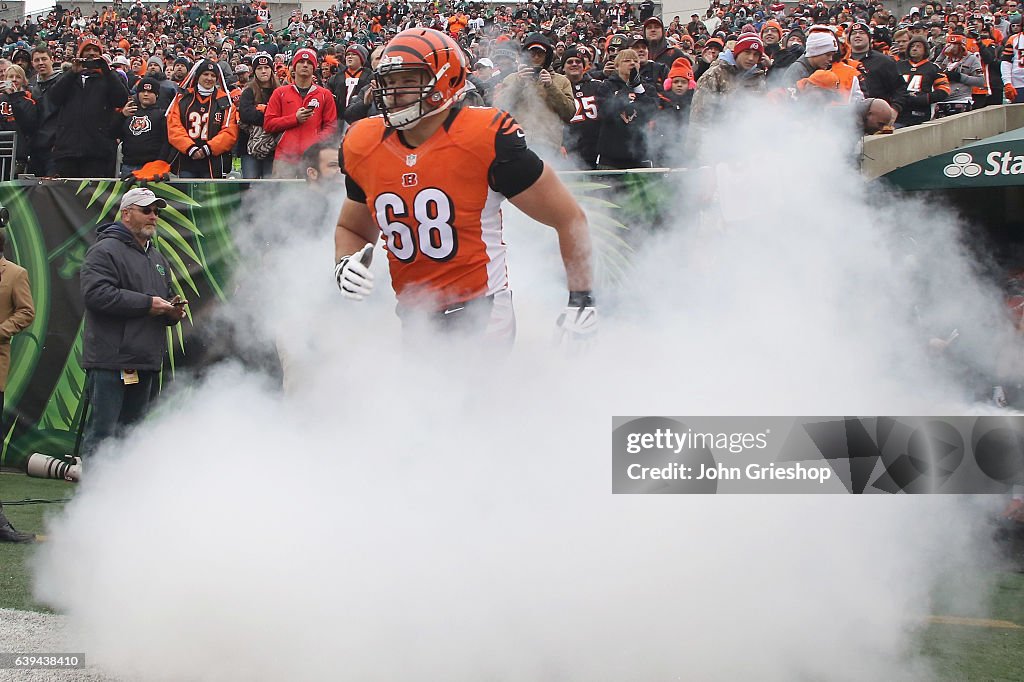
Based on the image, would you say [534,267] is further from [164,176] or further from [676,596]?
[164,176]

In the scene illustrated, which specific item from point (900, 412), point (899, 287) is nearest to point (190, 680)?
point (900, 412)

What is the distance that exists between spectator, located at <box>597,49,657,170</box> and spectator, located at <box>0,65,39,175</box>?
17.3 ft

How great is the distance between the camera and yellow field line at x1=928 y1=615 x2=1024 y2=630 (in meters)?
4.43

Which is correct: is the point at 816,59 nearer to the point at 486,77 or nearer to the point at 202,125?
the point at 486,77

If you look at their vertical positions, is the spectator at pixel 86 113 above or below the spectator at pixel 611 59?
below

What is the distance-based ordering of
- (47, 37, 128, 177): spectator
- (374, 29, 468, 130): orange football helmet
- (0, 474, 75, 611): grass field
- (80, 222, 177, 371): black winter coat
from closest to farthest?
(374, 29, 468, 130): orange football helmet < (0, 474, 75, 611): grass field < (80, 222, 177, 371): black winter coat < (47, 37, 128, 177): spectator

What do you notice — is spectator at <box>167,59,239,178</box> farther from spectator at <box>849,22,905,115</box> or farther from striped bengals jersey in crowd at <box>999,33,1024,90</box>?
striped bengals jersey in crowd at <box>999,33,1024,90</box>

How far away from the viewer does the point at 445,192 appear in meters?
4.05

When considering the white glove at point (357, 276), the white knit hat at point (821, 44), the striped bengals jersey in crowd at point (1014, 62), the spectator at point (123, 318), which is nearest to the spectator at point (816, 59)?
the white knit hat at point (821, 44)

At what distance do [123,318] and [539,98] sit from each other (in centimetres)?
287

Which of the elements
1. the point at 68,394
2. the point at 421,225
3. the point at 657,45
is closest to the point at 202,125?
the point at 68,394

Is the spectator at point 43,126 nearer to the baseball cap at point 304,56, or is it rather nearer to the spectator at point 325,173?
the baseball cap at point 304,56
